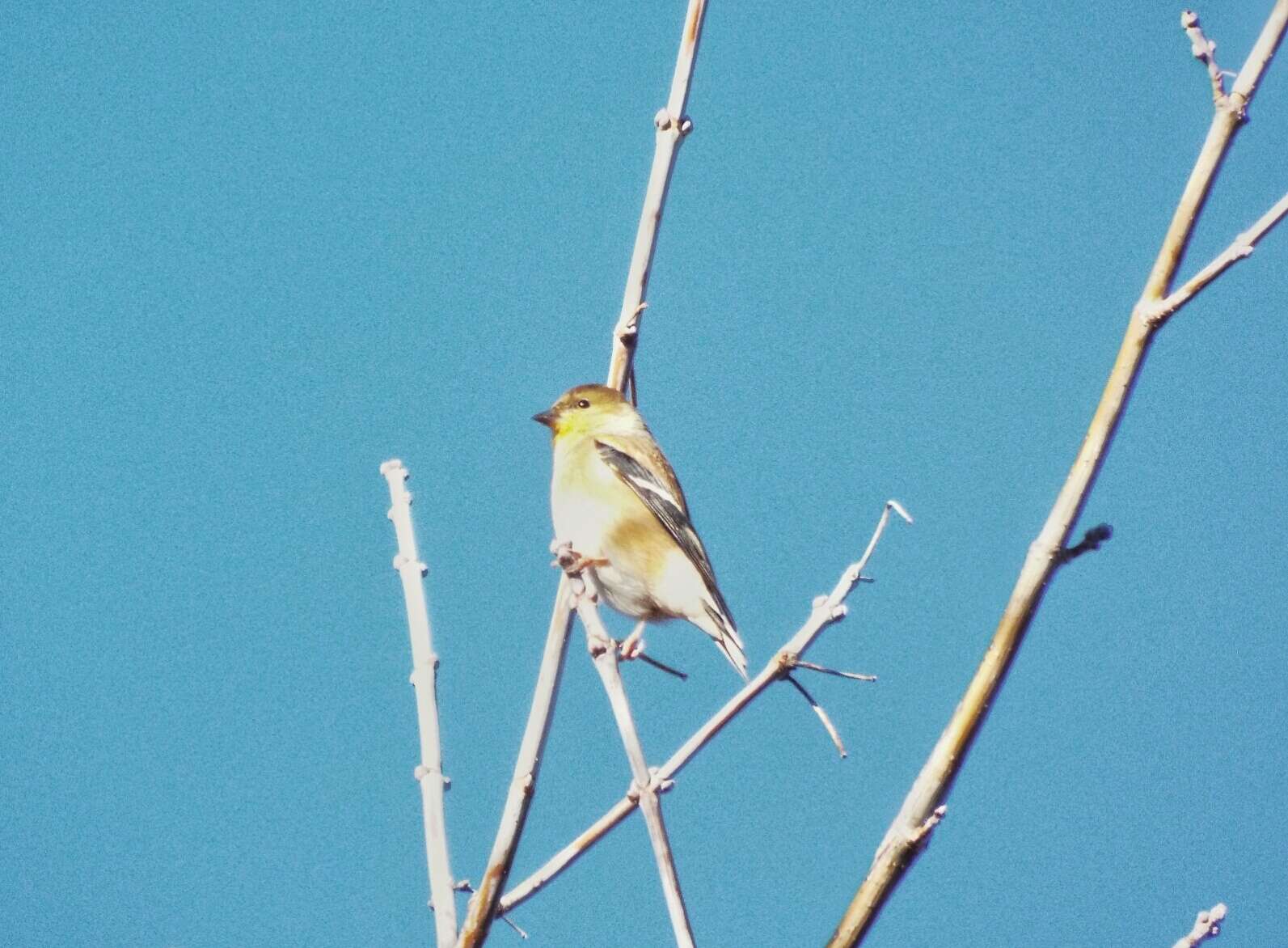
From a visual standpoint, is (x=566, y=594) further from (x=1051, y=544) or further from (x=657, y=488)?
(x=657, y=488)

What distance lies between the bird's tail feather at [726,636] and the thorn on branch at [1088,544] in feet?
11.4

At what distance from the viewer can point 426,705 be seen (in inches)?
97.3

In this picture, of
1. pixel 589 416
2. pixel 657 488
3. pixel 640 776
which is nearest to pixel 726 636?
pixel 657 488

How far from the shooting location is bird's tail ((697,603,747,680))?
5.17 meters

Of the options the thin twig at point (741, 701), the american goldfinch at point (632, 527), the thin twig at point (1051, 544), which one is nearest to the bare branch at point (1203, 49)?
the thin twig at point (1051, 544)

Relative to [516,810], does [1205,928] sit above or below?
below

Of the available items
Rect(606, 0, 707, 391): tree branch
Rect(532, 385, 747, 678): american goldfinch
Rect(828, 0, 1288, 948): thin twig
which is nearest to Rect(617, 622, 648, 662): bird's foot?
Rect(532, 385, 747, 678): american goldfinch

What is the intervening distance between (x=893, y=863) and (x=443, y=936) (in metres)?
0.88

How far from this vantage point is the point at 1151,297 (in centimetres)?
167

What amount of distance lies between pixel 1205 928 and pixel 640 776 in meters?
0.80

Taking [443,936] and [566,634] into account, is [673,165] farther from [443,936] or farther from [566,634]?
[443,936]

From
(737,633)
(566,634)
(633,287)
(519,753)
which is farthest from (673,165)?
(737,633)

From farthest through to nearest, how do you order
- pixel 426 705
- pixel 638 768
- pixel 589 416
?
pixel 589 416
pixel 426 705
pixel 638 768

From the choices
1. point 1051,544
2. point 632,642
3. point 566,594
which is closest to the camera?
point 1051,544
